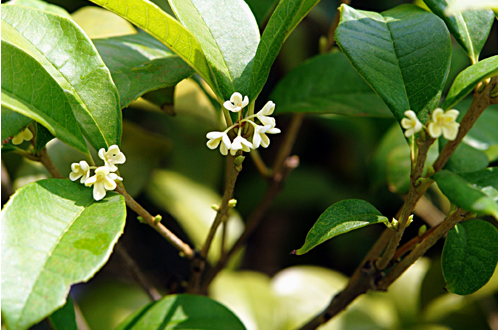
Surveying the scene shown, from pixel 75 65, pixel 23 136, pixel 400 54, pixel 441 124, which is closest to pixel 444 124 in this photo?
pixel 441 124

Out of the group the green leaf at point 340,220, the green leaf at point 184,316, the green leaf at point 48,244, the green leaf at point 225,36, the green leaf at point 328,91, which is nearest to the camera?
the green leaf at point 48,244

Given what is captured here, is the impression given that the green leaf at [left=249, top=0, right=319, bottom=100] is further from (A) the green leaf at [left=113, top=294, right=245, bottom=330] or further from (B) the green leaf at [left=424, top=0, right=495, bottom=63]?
(A) the green leaf at [left=113, top=294, right=245, bottom=330]

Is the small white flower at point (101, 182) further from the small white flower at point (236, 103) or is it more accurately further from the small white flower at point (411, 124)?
the small white flower at point (411, 124)

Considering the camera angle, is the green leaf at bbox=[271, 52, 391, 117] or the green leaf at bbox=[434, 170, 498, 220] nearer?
the green leaf at bbox=[434, 170, 498, 220]

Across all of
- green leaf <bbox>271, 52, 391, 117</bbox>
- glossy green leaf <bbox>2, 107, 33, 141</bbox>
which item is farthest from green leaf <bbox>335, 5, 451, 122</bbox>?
glossy green leaf <bbox>2, 107, 33, 141</bbox>

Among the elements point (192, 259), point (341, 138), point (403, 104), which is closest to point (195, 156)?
point (341, 138)

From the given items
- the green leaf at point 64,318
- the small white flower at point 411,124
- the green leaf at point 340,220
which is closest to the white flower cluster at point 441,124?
the small white flower at point 411,124

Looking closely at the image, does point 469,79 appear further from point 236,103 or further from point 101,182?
point 101,182
